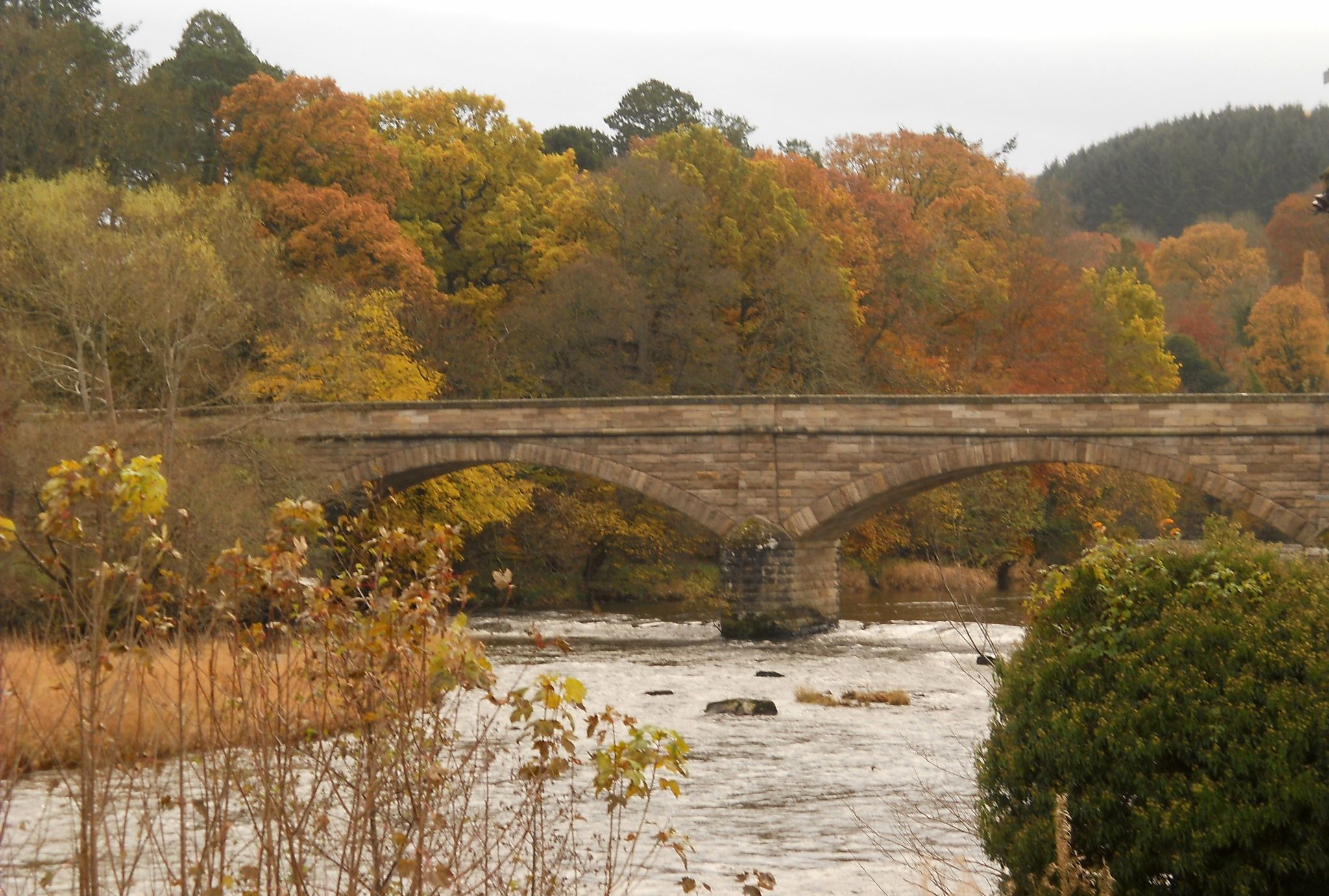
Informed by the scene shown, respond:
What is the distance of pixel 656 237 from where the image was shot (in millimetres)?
35062

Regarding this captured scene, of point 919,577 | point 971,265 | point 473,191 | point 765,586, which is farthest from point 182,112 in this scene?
point 765,586

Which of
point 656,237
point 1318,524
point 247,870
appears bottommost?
point 1318,524

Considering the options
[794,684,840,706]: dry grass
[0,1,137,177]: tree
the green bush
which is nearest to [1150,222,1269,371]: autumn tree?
[0,1,137,177]: tree

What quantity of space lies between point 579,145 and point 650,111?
405cm

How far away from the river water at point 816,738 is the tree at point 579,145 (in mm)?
21723

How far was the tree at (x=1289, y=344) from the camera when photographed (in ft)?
165

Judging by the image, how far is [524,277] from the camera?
38.4 m

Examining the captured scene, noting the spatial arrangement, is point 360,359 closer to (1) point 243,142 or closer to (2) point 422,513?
(2) point 422,513

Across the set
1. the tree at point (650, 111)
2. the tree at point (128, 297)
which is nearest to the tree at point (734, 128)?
the tree at point (650, 111)

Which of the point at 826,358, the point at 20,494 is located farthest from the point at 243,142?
the point at 20,494

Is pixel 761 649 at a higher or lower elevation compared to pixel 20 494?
lower

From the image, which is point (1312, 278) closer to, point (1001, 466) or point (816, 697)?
point (1001, 466)

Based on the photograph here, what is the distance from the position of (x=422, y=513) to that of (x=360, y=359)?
3.26 m

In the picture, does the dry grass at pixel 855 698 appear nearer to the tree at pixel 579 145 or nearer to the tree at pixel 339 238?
the tree at pixel 339 238
